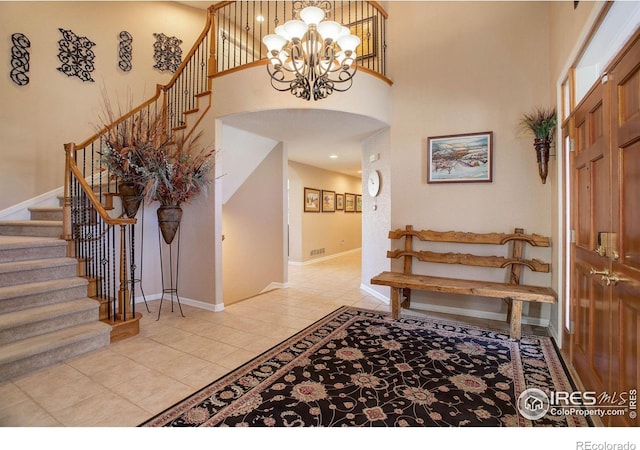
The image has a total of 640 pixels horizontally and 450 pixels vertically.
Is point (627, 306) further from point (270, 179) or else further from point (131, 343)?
point (270, 179)

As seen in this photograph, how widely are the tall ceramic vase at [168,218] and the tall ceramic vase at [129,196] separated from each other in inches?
11.5

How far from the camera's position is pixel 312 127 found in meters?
4.15

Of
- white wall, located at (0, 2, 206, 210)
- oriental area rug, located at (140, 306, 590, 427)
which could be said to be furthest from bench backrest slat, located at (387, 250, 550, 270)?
white wall, located at (0, 2, 206, 210)

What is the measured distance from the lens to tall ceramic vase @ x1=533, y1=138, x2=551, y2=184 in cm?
302

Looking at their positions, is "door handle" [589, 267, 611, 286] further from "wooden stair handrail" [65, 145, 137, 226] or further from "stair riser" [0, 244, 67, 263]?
"stair riser" [0, 244, 67, 263]

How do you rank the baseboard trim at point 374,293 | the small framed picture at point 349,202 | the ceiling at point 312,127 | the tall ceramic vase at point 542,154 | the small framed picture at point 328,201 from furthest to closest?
1. the small framed picture at point 349,202
2. the small framed picture at point 328,201
3. the baseboard trim at point 374,293
4. the ceiling at point 312,127
5. the tall ceramic vase at point 542,154

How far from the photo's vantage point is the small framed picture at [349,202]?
946 cm

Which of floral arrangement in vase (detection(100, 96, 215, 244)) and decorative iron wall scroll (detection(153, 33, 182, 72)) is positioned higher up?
decorative iron wall scroll (detection(153, 33, 182, 72))

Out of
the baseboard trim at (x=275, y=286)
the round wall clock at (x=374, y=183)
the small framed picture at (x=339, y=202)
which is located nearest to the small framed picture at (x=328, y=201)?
the small framed picture at (x=339, y=202)

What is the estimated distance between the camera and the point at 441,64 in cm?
372

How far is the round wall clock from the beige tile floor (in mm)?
1572

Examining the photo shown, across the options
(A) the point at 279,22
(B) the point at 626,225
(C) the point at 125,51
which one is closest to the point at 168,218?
(C) the point at 125,51

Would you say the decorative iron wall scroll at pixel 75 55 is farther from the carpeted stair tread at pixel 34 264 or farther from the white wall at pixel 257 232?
the carpeted stair tread at pixel 34 264
